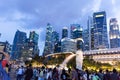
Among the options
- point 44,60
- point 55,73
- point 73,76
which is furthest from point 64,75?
point 44,60

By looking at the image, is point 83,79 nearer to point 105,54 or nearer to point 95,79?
point 95,79

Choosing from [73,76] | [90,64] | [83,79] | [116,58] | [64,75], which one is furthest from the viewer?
[116,58]

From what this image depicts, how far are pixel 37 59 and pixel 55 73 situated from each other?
96217mm

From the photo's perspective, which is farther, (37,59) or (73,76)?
(37,59)

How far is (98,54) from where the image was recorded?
142750 mm

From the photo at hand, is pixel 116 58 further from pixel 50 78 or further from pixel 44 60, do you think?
pixel 50 78

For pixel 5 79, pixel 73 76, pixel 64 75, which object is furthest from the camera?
pixel 64 75

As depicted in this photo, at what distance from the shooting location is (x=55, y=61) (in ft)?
332

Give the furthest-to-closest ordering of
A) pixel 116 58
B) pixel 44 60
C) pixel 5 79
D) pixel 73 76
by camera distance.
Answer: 1. pixel 116 58
2. pixel 44 60
3. pixel 73 76
4. pixel 5 79

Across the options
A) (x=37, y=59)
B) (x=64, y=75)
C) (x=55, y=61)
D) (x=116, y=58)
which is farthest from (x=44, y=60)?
(x=64, y=75)

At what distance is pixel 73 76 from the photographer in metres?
13.4

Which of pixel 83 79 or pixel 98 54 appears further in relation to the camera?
pixel 98 54

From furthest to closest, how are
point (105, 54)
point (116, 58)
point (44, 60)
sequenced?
point (105, 54) → point (116, 58) → point (44, 60)

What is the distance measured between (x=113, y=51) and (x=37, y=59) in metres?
51.7
